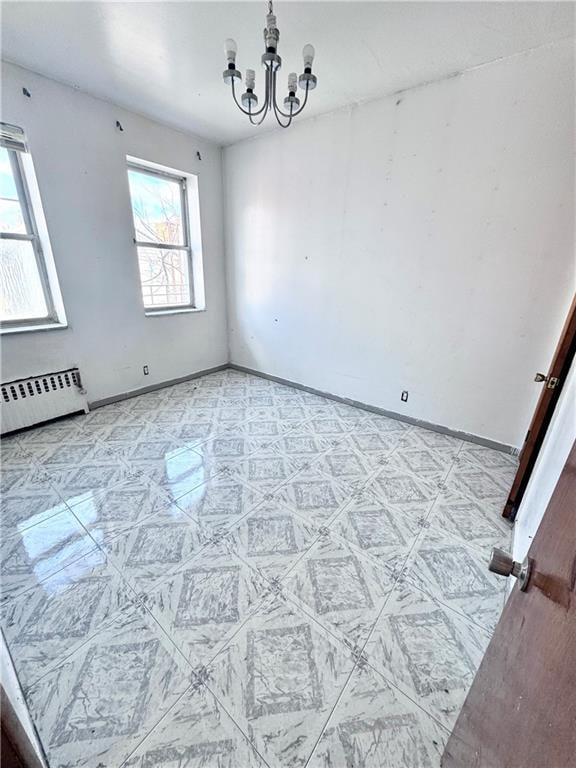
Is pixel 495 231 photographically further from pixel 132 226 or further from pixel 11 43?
pixel 11 43

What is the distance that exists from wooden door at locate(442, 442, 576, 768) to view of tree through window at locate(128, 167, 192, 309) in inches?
141

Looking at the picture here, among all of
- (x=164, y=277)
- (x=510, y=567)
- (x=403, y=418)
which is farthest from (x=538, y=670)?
(x=164, y=277)

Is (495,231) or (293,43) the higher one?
(293,43)

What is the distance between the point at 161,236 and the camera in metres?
3.36

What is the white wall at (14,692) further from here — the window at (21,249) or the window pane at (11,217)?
the window pane at (11,217)

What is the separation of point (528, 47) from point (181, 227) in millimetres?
3152

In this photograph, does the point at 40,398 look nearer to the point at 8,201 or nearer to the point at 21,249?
the point at 21,249

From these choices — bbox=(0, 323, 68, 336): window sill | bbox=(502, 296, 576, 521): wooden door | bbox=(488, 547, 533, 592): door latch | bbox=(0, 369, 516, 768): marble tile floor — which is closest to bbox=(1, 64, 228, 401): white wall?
bbox=(0, 323, 68, 336): window sill

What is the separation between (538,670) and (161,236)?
3946 millimetres

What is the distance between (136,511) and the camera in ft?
6.02

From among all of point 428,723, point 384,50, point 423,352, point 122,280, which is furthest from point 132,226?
point 428,723

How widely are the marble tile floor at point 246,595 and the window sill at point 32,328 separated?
0.86 m

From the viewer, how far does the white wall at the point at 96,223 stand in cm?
236

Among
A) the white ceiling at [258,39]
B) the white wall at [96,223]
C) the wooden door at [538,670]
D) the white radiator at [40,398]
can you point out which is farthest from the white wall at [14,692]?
the white ceiling at [258,39]
